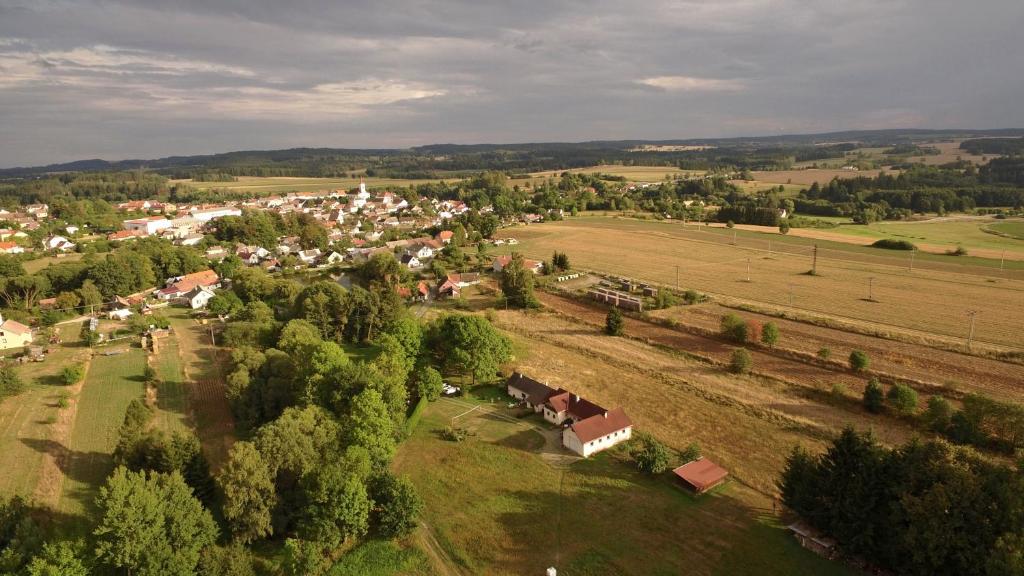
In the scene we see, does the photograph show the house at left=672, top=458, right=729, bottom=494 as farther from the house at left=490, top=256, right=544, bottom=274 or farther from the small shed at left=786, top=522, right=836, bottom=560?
the house at left=490, top=256, right=544, bottom=274

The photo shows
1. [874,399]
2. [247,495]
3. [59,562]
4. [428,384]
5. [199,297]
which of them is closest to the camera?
[59,562]

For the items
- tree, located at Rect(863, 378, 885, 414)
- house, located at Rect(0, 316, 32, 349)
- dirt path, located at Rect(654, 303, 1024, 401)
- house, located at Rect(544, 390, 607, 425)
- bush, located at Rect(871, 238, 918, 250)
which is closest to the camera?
house, located at Rect(544, 390, 607, 425)

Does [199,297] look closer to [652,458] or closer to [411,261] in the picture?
[411,261]

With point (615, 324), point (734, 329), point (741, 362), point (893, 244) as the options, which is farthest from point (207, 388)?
point (893, 244)

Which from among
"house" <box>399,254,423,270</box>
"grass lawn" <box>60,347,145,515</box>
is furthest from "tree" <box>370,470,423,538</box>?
"house" <box>399,254,423,270</box>

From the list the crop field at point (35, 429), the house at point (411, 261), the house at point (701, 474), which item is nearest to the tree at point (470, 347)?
the house at point (701, 474)

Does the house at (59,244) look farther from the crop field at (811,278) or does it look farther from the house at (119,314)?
the crop field at (811,278)
